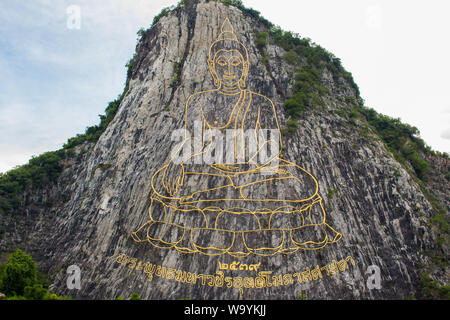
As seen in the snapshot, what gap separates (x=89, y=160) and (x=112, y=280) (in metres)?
9.71

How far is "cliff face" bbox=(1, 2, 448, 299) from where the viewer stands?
50.1 feet

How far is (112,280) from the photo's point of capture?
15672mm

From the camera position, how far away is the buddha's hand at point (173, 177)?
17.8m

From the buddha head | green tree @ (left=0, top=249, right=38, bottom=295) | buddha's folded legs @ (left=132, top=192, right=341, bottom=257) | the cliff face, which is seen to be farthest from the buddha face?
Result: green tree @ (left=0, top=249, right=38, bottom=295)

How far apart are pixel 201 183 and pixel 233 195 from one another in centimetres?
176

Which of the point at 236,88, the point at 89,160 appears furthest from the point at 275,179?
the point at 89,160

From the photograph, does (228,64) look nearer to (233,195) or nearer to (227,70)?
(227,70)

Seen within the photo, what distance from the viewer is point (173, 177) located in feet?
59.3

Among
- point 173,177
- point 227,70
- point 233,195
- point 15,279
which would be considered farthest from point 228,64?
point 15,279

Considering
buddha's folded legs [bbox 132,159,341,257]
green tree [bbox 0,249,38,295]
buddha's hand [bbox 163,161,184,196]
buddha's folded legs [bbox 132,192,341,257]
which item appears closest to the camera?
green tree [bbox 0,249,38,295]

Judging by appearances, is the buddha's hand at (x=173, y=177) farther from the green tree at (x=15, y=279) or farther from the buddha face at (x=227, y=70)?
the green tree at (x=15, y=279)

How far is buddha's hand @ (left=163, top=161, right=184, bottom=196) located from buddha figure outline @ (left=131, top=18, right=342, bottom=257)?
51mm

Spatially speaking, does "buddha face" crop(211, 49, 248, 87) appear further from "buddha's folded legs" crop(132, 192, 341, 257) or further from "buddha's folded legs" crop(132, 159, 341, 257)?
"buddha's folded legs" crop(132, 192, 341, 257)

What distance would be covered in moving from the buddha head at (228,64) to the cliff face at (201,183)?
3.19 feet
